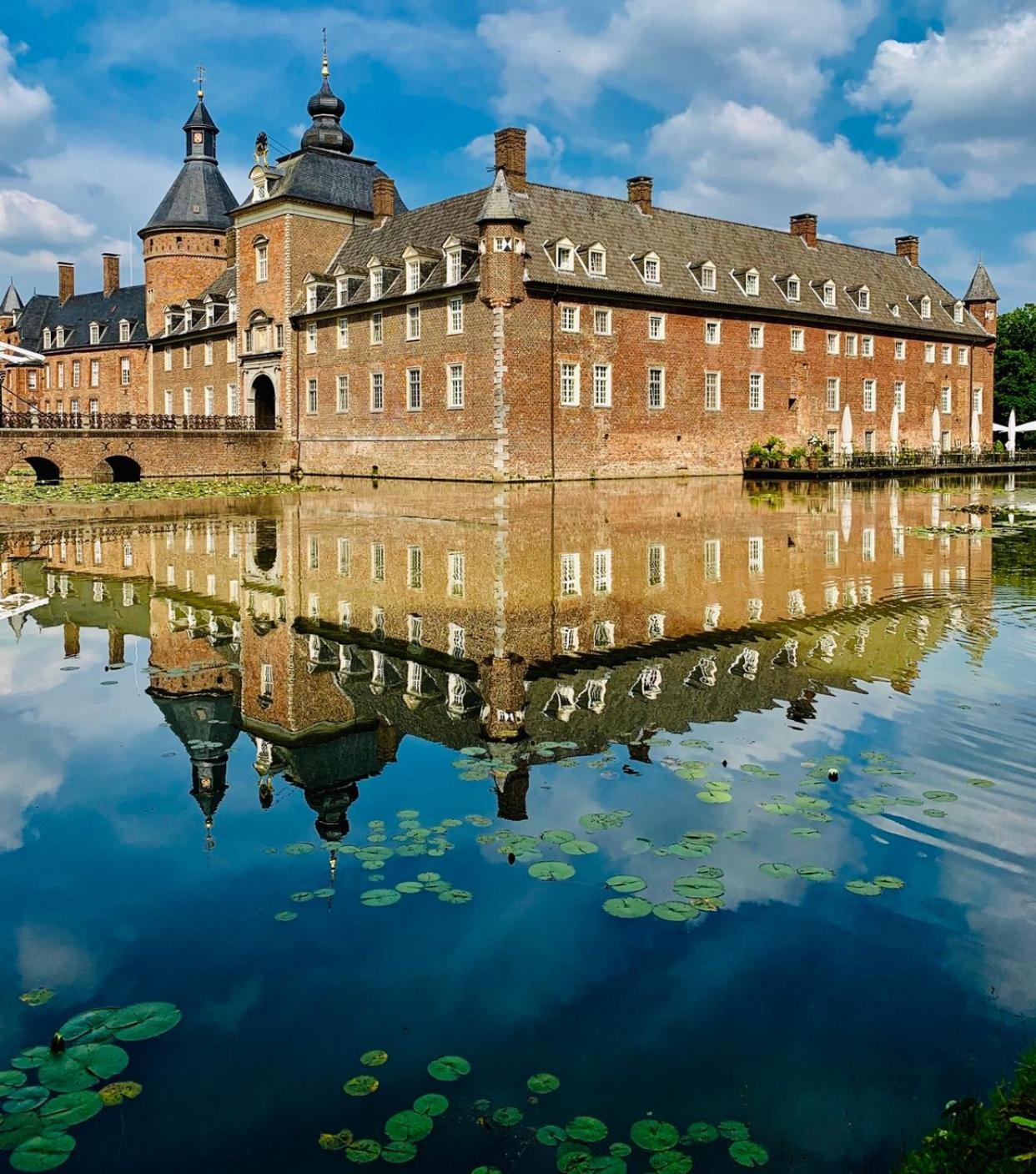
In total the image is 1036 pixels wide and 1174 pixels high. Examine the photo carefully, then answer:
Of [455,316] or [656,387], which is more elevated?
[455,316]

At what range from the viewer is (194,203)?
203 ft

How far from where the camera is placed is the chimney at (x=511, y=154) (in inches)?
1578

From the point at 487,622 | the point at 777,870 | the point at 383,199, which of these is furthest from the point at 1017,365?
the point at 777,870

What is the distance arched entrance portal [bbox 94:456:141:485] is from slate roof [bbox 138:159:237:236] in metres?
20.5

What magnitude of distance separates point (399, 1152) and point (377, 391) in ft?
140

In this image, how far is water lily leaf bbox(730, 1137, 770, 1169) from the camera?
11.5 ft

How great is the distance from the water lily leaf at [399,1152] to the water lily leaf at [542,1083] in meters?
0.50

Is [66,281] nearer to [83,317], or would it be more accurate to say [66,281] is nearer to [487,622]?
[83,317]

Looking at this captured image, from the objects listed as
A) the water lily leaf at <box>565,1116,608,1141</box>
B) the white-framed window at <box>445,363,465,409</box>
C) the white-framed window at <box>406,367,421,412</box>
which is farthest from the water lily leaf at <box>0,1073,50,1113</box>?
the white-framed window at <box>406,367,421,412</box>

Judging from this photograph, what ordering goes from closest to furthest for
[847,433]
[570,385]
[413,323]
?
[570,385]
[413,323]
[847,433]

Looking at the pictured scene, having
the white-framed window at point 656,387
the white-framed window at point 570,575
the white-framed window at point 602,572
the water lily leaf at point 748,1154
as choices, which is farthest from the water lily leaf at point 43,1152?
the white-framed window at point 656,387

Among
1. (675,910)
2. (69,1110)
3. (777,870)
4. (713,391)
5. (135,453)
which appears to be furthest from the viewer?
(713,391)

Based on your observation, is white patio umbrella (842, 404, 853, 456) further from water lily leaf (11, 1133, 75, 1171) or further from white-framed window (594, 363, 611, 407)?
water lily leaf (11, 1133, 75, 1171)

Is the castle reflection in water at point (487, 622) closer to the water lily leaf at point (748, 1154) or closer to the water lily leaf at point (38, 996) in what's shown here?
the water lily leaf at point (38, 996)
